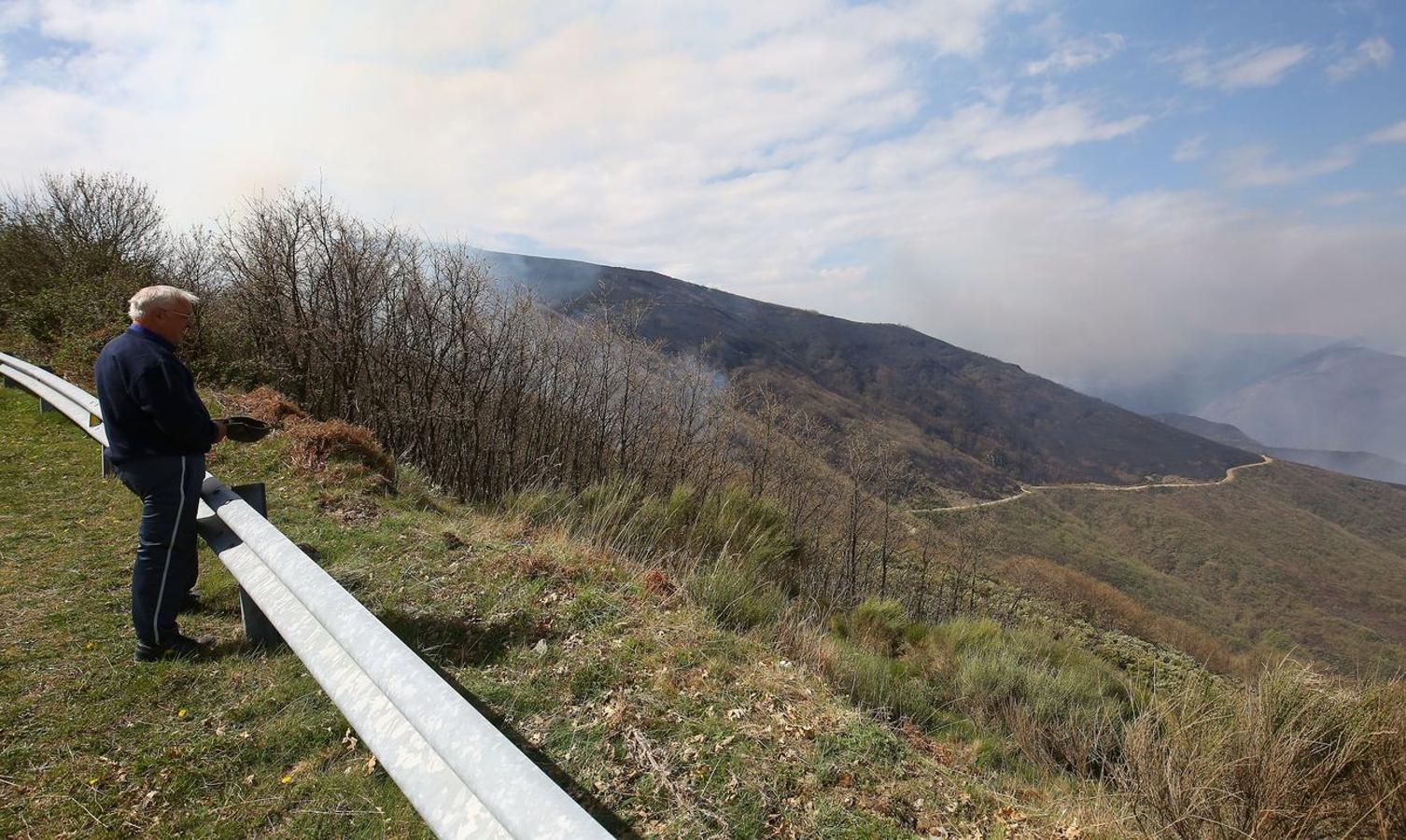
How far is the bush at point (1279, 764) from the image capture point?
2.83 meters

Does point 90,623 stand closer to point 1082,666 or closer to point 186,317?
point 186,317

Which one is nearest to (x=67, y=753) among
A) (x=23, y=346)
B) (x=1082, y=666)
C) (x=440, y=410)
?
(x=1082, y=666)

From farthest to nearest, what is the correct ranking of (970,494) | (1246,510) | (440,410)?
(1246,510), (970,494), (440,410)

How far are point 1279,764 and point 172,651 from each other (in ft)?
18.3

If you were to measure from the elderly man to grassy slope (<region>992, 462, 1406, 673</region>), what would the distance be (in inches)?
2168

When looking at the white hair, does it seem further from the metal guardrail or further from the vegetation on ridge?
the vegetation on ridge

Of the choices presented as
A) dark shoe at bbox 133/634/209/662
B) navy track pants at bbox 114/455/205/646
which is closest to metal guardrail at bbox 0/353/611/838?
navy track pants at bbox 114/455/205/646

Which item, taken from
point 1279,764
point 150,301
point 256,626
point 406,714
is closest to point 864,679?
point 1279,764

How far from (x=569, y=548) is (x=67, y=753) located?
9.88ft

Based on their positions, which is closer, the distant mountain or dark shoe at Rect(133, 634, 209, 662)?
dark shoe at Rect(133, 634, 209, 662)

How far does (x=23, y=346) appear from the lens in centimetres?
1312

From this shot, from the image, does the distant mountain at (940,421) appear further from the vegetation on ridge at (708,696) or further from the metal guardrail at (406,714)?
the metal guardrail at (406,714)

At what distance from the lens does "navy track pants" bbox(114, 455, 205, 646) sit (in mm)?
3232

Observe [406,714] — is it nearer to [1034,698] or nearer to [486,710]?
[486,710]
